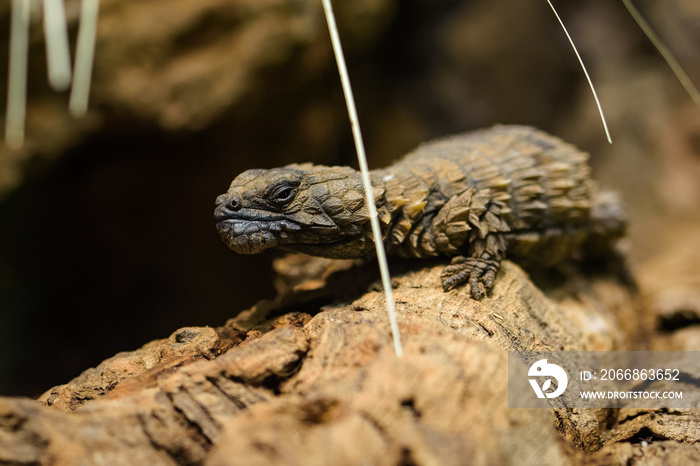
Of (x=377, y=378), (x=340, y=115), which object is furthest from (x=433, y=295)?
(x=340, y=115)

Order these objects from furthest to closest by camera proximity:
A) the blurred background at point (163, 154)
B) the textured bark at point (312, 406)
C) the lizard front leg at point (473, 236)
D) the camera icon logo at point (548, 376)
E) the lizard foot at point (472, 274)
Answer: the blurred background at point (163, 154) → the lizard front leg at point (473, 236) → the lizard foot at point (472, 274) → the camera icon logo at point (548, 376) → the textured bark at point (312, 406)

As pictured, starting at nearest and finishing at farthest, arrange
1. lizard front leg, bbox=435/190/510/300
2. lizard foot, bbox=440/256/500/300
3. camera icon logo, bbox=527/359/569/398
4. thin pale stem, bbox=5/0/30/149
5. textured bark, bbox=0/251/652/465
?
textured bark, bbox=0/251/652/465
camera icon logo, bbox=527/359/569/398
lizard foot, bbox=440/256/500/300
lizard front leg, bbox=435/190/510/300
thin pale stem, bbox=5/0/30/149

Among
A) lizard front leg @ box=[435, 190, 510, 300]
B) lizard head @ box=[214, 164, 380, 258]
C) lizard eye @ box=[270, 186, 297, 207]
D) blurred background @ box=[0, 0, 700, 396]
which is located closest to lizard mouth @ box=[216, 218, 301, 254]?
lizard head @ box=[214, 164, 380, 258]

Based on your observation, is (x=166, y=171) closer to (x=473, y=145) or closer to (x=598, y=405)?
(x=473, y=145)

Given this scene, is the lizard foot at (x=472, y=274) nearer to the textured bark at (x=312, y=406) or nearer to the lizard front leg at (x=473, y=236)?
the lizard front leg at (x=473, y=236)

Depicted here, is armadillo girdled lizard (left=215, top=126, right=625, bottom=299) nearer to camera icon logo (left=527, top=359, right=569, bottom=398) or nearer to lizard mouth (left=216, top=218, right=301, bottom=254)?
lizard mouth (left=216, top=218, right=301, bottom=254)

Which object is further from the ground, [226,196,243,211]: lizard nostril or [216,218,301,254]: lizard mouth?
[226,196,243,211]: lizard nostril

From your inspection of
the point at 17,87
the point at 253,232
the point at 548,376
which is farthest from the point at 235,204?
the point at 17,87

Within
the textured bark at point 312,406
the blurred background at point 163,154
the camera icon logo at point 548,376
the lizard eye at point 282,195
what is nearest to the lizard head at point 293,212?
the lizard eye at point 282,195
